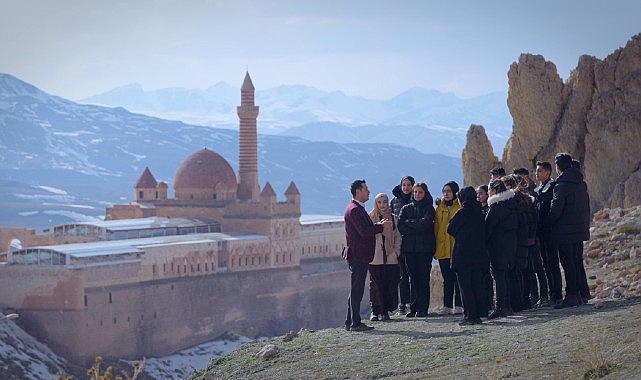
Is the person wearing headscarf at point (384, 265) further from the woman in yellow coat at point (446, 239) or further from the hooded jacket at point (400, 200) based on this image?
the woman in yellow coat at point (446, 239)

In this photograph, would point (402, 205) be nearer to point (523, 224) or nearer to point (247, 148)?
point (523, 224)

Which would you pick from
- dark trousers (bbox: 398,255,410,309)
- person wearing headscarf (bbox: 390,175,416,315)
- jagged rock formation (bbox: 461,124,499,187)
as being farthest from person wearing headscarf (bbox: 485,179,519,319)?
jagged rock formation (bbox: 461,124,499,187)

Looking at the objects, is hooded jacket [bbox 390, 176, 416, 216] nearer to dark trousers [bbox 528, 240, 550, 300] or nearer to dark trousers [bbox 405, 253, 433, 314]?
dark trousers [bbox 405, 253, 433, 314]

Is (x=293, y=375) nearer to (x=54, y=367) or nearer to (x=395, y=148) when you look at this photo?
(x=54, y=367)

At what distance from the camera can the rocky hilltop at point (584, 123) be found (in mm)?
22328

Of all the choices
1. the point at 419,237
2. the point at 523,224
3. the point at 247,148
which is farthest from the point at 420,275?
the point at 247,148

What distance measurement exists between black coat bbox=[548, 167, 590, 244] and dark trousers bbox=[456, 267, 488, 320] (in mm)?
847

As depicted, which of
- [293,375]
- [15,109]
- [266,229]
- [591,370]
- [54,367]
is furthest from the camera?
[15,109]

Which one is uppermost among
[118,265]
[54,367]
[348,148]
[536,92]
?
[348,148]

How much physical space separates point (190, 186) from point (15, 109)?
9668cm

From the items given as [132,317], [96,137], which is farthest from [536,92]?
[96,137]

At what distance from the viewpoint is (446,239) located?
1455cm

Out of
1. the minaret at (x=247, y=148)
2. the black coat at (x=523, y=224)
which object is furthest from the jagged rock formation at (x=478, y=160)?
the minaret at (x=247, y=148)

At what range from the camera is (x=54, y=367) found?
38469 mm
